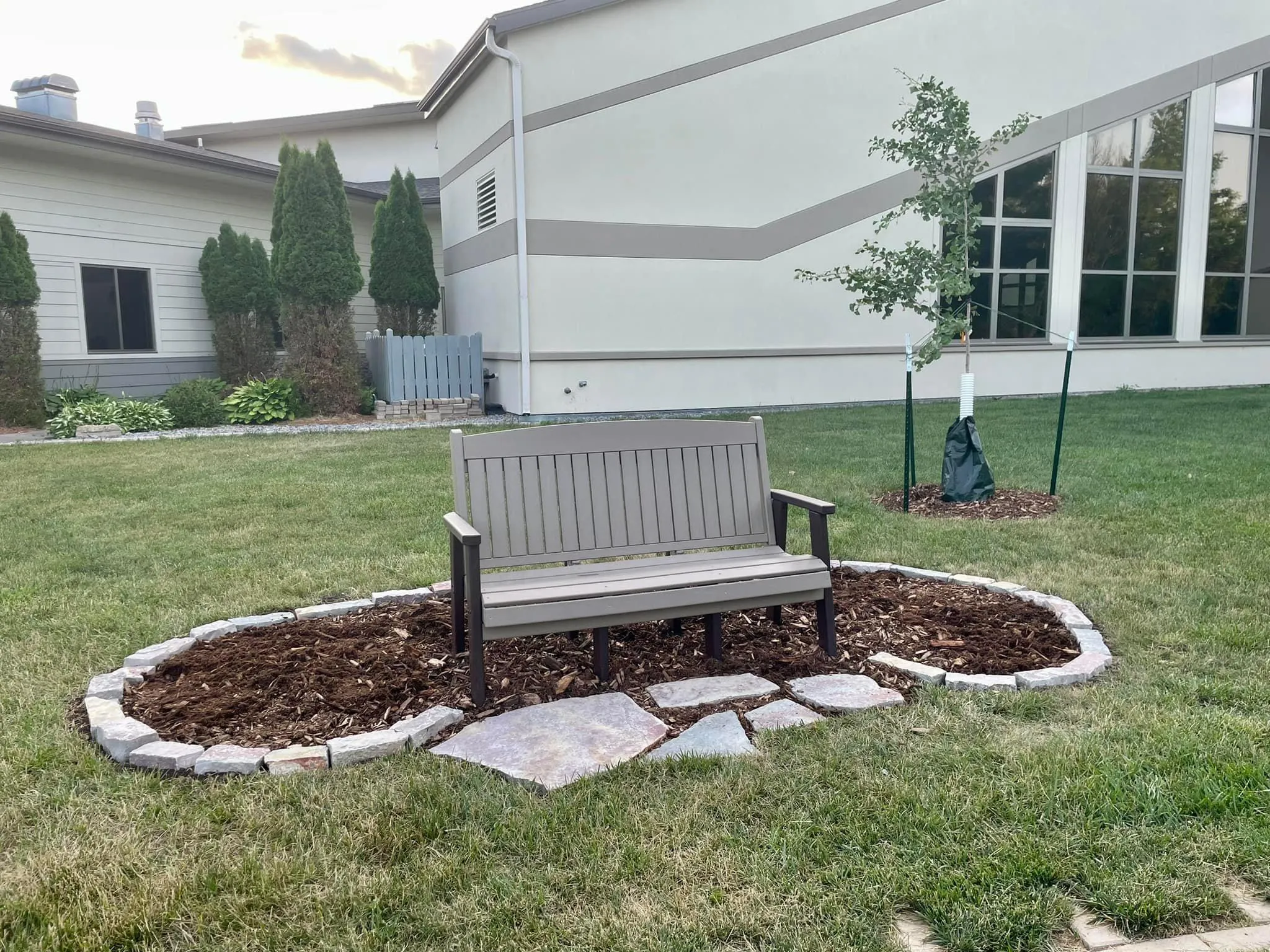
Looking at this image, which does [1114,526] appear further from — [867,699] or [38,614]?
[38,614]

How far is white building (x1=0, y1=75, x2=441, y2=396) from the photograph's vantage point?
1259 centimetres

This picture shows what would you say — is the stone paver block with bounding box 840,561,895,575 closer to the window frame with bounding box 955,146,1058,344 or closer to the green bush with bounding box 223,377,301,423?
the green bush with bounding box 223,377,301,423

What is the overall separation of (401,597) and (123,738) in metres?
1.72

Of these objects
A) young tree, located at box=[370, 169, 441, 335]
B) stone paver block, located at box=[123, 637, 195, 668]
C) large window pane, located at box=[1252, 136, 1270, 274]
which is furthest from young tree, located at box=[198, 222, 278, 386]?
large window pane, located at box=[1252, 136, 1270, 274]

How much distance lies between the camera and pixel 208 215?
14.8 meters

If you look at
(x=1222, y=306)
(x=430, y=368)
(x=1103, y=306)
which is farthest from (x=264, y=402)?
(x=1222, y=306)

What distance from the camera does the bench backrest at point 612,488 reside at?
152 inches

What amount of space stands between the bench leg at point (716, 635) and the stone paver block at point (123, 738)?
2.11 metres

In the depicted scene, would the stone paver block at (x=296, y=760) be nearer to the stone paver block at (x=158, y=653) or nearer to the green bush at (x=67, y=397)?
the stone paver block at (x=158, y=653)

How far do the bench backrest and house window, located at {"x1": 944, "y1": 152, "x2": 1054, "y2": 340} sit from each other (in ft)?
38.3

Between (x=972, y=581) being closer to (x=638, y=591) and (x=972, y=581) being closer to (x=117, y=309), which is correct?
(x=638, y=591)

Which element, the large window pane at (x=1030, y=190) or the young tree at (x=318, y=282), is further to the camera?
the large window pane at (x=1030, y=190)

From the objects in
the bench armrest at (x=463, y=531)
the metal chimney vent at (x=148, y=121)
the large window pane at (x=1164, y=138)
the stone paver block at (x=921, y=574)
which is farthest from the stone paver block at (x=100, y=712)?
the metal chimney vent at (x=148, y=121)

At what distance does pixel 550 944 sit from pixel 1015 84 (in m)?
15.4
